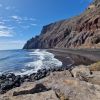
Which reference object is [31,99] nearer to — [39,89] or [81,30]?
[39,89]

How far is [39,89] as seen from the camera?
6555mm

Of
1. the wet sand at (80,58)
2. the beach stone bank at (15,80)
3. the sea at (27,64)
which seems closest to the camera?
the beach stone bank at (15,80)

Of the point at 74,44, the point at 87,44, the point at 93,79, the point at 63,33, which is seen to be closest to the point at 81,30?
the point at 74,44

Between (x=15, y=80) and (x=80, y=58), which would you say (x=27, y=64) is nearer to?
(x=80, y=58)

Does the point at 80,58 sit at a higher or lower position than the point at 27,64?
higher

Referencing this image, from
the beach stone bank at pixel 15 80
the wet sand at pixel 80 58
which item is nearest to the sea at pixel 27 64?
the wet sand at pixel 80 58

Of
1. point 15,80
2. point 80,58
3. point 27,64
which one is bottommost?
point 27,64

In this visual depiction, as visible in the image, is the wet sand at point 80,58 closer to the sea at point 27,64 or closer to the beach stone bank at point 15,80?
the sea at point 27,64

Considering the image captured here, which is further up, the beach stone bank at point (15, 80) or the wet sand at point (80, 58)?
the beach stone bank at point (15, 80)

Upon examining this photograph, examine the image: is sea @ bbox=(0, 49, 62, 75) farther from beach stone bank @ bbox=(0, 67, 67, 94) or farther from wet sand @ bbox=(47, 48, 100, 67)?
beach stone bank @ bbox=(0, 67, 67, 94)

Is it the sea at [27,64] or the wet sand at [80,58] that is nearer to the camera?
the sea at [27,64]

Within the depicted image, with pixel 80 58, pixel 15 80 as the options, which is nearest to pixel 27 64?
pixel 80 58

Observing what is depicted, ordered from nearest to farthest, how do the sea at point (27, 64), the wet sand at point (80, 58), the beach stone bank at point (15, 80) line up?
1. the beach stone bank at point (15, 80)
2. the sea at point (27, 64)
3. the wet sand at point (80, 58)

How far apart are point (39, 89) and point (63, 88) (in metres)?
0.83
